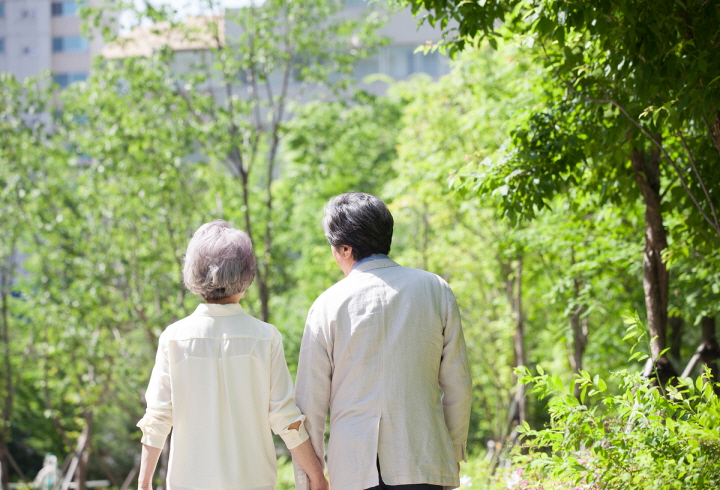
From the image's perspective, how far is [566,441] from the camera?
271 centimetres

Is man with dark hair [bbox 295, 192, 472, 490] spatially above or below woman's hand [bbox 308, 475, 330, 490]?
above

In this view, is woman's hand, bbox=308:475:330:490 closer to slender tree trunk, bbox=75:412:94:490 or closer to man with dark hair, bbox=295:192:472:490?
man with dark hair, bbox=295:192:472:490

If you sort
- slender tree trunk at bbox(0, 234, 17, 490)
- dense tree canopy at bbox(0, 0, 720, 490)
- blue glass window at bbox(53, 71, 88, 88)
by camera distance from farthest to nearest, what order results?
blue glass window at bbox(53, 71, 88, 88) < slender tree trunk at bbox(0, 234, 17, 490) < dense tree canopy at bbox(0, 0, 720, 490)

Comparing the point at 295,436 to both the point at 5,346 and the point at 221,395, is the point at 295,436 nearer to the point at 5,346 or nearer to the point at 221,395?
the point at 221,395

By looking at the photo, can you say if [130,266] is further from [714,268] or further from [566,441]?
[566,441]

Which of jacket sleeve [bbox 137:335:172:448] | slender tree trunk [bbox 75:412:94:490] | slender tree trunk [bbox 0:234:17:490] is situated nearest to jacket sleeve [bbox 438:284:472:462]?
jacket sleeve [bbox 137:335:172:448]

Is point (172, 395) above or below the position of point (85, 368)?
above

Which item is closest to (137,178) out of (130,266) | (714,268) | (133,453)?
(130,266)

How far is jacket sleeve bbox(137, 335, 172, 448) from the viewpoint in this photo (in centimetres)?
267

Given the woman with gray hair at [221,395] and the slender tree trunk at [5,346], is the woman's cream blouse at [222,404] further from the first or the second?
the slender tree trunk at [5,346]

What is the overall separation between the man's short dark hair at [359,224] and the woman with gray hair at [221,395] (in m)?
0.37

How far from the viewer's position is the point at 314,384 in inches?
106

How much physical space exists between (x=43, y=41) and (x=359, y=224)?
36.6m

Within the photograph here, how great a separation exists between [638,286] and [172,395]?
22.6 feet
